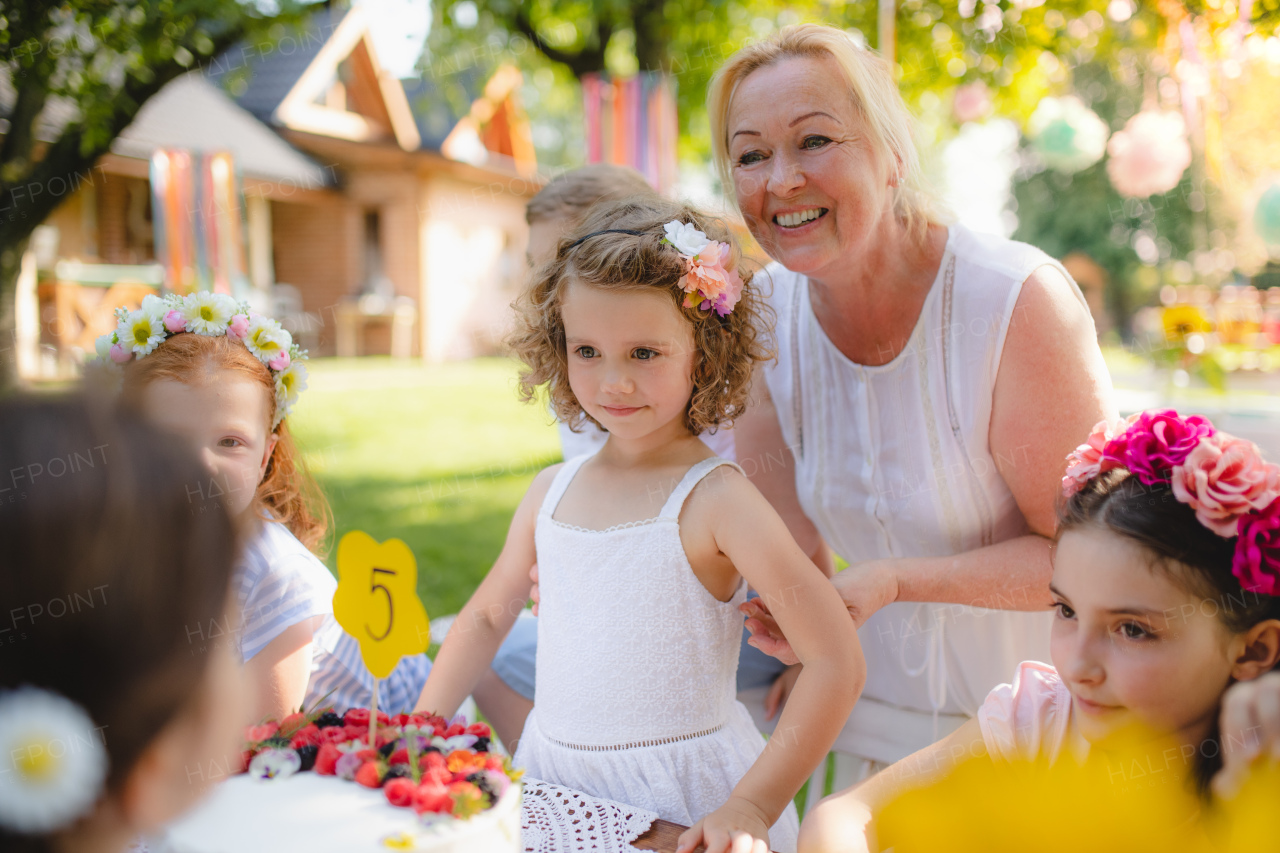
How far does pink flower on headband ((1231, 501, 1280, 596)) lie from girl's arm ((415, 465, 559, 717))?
44.9 inches

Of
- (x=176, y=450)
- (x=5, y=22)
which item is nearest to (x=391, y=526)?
(x=5, y=22)

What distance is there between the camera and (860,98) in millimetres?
1883

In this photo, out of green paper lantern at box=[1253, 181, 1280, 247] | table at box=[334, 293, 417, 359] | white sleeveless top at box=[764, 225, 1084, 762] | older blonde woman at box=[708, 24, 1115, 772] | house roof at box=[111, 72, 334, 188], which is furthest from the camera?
table at box=[334, 293, 417, 359]

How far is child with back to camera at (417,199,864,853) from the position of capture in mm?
1506

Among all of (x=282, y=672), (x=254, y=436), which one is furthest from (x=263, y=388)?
(x=282, y=672)

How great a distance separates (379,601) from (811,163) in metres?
1.25

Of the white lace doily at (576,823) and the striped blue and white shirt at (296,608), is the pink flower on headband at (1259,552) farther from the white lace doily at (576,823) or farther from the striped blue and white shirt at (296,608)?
the striped blue and white shirt at (296,608)

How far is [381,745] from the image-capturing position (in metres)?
1.04

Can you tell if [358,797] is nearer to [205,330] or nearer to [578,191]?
[205,330]

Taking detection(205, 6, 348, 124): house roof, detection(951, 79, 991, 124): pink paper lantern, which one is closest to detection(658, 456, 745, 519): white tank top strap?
detection(951, 79, 991, 124): pink paper lantern

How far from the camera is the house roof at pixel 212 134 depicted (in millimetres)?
12883

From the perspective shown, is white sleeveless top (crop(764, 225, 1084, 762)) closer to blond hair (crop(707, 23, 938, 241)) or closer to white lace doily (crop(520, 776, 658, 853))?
blond hair (crop(707, 23, 938, 241))

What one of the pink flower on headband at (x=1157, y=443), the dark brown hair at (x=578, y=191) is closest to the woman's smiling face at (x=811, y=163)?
the dark brown hair at (x=578, y=191)

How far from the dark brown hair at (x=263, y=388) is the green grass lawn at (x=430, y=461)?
→ 936 millimetres
